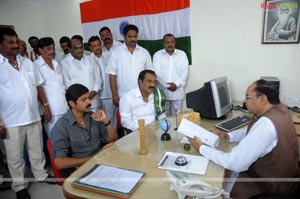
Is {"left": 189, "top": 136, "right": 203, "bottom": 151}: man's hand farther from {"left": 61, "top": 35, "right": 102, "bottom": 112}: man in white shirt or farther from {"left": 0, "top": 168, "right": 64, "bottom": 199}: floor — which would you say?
{"left": 61, "top": 35, "right": 102, "bottom": 112}: man in white shirt

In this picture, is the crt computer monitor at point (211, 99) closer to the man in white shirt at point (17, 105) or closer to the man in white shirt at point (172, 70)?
the man in white shirt at point (172, 70)

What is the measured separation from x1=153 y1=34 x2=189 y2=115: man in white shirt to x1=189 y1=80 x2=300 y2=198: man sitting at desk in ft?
5.43

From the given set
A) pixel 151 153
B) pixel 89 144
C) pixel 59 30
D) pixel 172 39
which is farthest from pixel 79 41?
pixel 59 30

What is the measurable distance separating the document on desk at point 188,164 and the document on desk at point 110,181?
17 centimetres

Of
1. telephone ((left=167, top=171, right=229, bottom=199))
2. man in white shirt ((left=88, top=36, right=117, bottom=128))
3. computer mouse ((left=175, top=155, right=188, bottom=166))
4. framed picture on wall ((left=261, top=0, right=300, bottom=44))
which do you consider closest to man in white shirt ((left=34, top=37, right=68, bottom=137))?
man in white shirt ((left=88, top=36, right=117, bottom=128))

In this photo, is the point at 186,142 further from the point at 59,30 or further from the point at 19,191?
the point at 59,30

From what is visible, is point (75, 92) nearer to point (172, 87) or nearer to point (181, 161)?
point (181, 161)

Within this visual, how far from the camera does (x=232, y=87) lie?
2.87 meters

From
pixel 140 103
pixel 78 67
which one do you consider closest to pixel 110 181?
pixel 140 103

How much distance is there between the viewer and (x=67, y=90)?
1727mm

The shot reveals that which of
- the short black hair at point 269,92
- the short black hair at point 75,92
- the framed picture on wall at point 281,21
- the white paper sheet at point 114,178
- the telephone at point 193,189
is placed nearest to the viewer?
the telephone at point 193,189

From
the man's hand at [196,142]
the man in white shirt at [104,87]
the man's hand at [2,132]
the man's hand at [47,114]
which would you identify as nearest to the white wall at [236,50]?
the man in white shirt at [104,87]

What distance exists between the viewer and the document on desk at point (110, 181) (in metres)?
1.03

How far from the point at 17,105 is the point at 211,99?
6.09 feet
